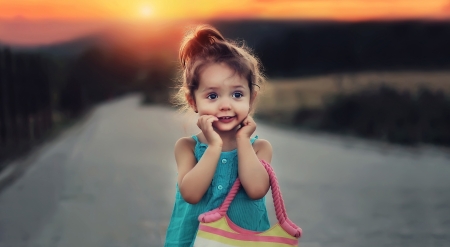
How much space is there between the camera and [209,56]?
8.54 feet

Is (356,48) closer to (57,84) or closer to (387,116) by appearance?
(387,116)

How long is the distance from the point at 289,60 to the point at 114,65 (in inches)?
172

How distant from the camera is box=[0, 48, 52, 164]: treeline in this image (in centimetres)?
1180

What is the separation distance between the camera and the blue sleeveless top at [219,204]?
2506 millimetres

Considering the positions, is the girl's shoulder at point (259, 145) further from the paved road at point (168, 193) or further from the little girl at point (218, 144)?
the paved road at point (168, 193)

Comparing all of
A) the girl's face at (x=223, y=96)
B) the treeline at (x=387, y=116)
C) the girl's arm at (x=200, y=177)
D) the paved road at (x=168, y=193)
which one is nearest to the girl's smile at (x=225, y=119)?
the girl's face at (x=223, y=96)

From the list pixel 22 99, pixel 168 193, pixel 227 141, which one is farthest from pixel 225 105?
pixel 22 99

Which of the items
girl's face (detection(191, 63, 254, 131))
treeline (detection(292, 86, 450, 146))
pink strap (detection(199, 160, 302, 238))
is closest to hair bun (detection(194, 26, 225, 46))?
girl's face (detection(191, 63, 254, 131))

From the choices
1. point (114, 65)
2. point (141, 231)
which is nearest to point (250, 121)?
point (141, 231)

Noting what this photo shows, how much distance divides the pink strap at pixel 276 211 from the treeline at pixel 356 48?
1494 cm

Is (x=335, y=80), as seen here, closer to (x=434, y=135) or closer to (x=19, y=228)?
(x=434, y=135)

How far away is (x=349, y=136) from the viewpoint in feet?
56.4

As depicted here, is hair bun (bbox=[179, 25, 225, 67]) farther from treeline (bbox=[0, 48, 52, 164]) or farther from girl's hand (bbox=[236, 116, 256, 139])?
treeline (bbox=[0, 48, 52, 164])

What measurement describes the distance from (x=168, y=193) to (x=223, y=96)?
6.40 m
